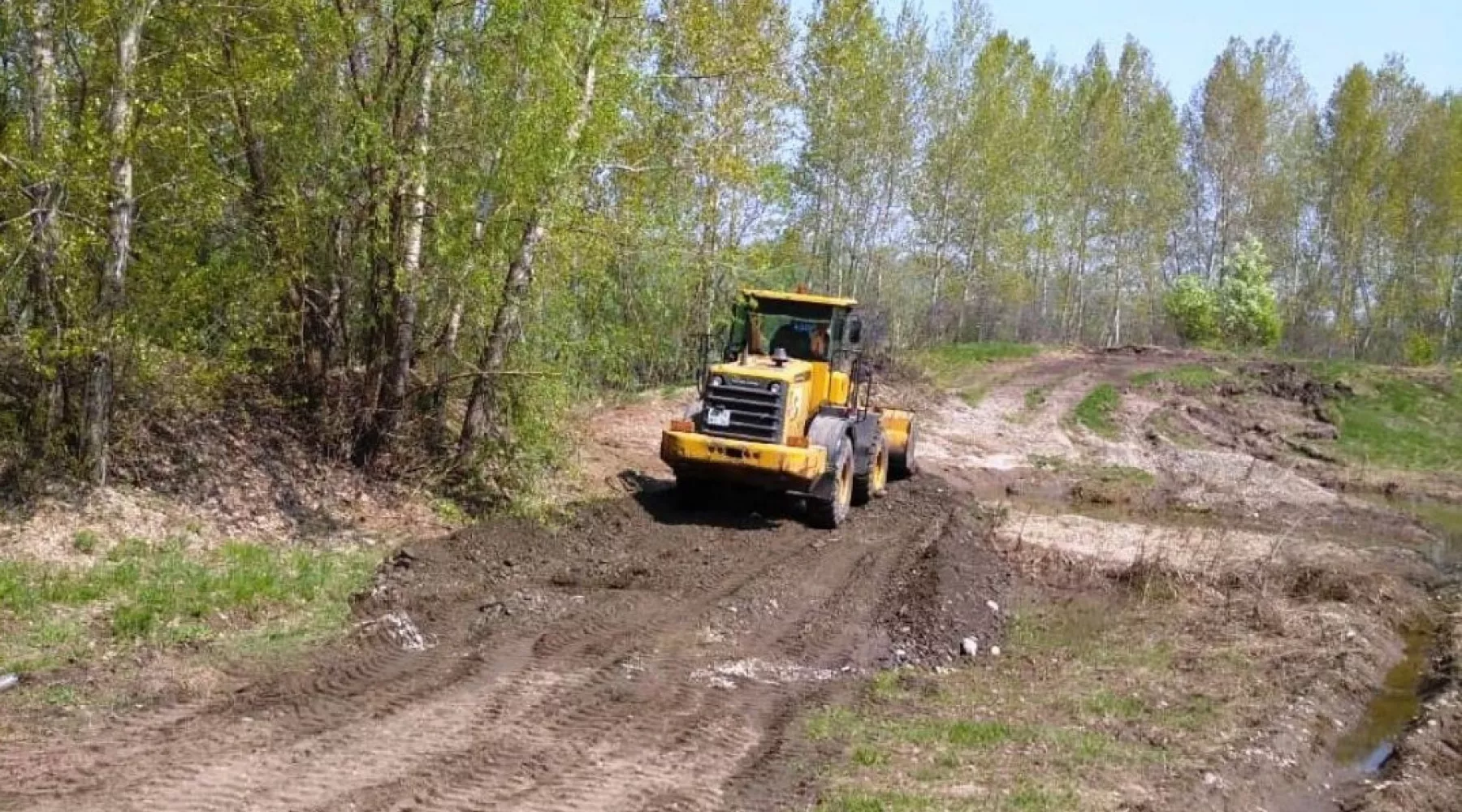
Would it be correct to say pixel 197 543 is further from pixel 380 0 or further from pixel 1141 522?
pixel 1141 522

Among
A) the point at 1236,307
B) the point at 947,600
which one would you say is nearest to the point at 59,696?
the point at 947,600

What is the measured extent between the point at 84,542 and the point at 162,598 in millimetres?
1499

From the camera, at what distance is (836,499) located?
51.5 feet

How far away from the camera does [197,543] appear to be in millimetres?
11492

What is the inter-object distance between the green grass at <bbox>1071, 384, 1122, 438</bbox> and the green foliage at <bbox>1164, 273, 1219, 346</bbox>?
13229mm

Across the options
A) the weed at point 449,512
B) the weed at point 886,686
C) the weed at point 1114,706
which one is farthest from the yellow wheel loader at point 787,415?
the weed at point 1114,706

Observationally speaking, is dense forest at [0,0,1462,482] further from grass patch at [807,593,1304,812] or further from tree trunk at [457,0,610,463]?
grass patch at [807,593,1304,812]

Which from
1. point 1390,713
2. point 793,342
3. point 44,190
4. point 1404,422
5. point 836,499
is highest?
point 44,190

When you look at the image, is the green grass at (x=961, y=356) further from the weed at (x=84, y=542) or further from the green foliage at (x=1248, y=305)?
the weed at (x=84, y=542)

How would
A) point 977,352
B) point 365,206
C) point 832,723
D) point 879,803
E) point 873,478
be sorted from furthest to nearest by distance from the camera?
point 977,352
point 873,478
point 365,206
point 832,723
point 879,803

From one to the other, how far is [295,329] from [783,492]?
616 cm

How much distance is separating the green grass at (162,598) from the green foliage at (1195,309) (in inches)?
1485

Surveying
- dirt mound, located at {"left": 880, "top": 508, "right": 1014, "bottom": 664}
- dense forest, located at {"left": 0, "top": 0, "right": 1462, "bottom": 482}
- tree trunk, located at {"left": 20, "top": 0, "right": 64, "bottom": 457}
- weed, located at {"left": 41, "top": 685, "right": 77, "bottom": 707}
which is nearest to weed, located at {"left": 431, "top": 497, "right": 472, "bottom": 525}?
dense forest, located at {"left": 0, "top": 0, "right": 1462, "bottom": 482}

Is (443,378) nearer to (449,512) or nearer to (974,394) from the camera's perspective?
(449,512)
